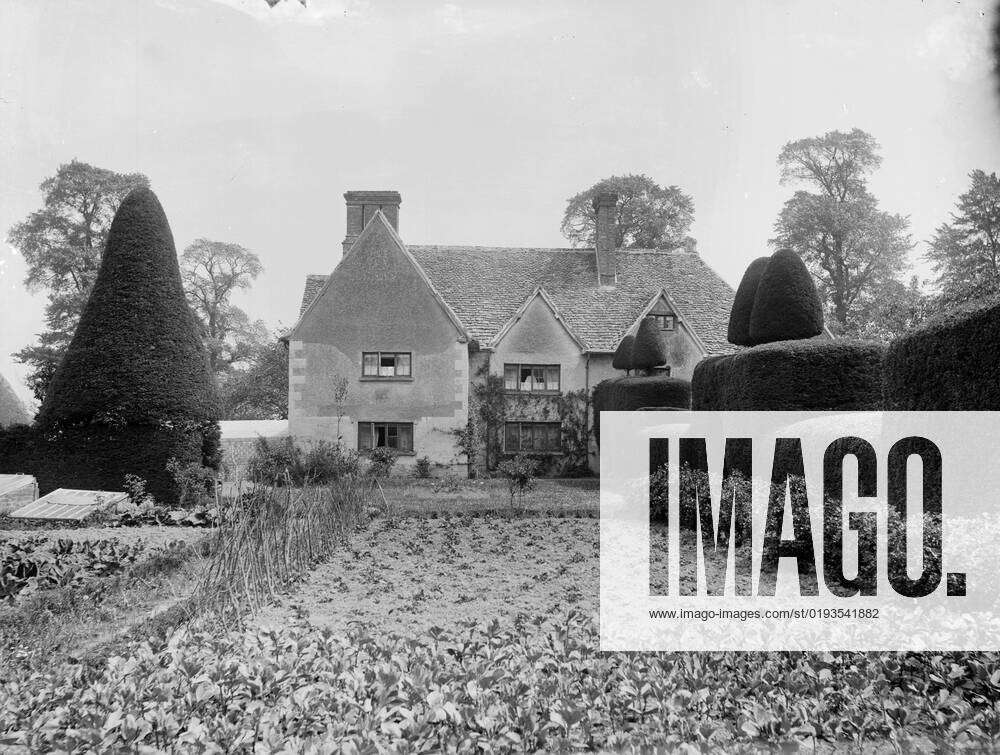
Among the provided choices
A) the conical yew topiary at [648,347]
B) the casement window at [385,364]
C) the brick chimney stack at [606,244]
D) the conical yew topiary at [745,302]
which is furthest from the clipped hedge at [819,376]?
the brick chimney stack at [606,244]

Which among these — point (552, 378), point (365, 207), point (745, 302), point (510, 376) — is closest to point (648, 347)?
point (552, 378)

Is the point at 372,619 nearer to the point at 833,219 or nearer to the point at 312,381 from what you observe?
the point at 312,381

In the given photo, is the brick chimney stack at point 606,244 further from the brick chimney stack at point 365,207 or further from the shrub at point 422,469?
the shrub at point 422,469

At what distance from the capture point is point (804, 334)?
45.9ft

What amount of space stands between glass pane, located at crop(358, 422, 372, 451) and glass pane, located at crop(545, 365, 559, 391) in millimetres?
6088

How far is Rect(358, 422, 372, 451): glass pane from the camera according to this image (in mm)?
22438

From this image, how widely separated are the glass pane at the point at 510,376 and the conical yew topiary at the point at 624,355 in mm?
3333

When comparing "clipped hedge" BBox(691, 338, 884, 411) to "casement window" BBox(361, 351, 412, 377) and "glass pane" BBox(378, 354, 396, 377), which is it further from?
"glass pane" BBox(378, 354, 396, 377)

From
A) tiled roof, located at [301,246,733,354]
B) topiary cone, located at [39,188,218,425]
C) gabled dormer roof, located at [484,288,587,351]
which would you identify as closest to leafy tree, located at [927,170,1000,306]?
tiled roof, located at [301,246,733,354]

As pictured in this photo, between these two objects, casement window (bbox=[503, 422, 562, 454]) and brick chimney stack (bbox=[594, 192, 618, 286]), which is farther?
brick chimney stack (bbox=[594, 192, 618, 286])

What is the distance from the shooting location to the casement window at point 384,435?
2244cm

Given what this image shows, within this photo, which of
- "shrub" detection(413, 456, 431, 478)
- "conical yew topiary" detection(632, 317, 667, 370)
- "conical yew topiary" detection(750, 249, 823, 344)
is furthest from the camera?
"shrub" detection(413, 456, 431, 478)

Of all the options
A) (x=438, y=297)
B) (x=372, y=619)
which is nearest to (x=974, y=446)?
(x=372, y=619)

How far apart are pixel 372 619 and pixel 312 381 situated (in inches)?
675
